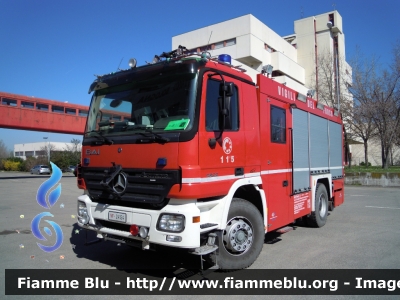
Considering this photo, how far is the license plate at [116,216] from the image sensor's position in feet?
14.8

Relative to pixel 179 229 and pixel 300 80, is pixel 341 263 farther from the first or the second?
pixel 300 80

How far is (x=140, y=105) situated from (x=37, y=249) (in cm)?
380

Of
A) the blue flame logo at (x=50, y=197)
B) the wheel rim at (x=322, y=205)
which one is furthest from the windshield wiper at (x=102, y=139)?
the wheel rim at (x=322, y=205)

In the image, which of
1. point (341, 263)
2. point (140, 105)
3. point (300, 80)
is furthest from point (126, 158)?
point (300, 80)

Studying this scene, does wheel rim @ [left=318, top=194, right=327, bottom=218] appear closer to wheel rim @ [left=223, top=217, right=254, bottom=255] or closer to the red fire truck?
the red fire truck

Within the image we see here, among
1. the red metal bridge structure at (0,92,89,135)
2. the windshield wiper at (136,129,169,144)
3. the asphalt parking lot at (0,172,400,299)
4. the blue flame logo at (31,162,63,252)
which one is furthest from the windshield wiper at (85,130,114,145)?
the red metal bridge structure at (0,92,89,135)

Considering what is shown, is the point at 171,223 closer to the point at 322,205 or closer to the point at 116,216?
the point at 116,216

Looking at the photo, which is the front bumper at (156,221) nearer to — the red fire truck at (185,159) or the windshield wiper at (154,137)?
the red fire truck at (185,159)

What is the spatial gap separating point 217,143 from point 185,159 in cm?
63

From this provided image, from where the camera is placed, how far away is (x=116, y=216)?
181 inches

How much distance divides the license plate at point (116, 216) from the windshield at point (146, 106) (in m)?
1.16

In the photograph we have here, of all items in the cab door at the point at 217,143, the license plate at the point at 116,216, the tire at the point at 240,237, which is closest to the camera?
the cab door at the point at 217,143

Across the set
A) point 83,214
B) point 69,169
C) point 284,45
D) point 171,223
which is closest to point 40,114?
point 69,169

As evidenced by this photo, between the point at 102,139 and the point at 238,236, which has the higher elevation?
the point at 102,139
